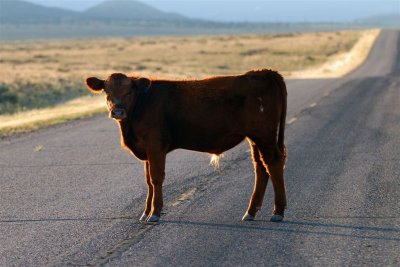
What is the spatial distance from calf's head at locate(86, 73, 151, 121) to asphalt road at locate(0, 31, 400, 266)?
3.70ft

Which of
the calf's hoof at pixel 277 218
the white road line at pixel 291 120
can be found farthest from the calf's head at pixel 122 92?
the white road line at pixel 291 120

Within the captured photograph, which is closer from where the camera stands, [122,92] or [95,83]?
[122,92]

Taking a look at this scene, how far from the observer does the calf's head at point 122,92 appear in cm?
775

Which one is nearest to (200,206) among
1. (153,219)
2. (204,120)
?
(153,219)

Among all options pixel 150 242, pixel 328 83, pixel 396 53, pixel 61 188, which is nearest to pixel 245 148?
pixel 61 188

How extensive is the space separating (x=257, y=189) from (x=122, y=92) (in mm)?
1719

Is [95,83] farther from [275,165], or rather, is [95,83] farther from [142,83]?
[275,165]

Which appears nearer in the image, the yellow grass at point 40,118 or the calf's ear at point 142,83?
the calf's ear at point 142,83

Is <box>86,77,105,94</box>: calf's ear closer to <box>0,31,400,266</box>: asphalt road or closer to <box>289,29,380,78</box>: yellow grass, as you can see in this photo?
<box>0,31,400,266</box>: asphalt road

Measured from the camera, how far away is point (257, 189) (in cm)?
813

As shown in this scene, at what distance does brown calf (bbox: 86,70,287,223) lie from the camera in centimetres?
795

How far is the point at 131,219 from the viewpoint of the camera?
8.02 meters

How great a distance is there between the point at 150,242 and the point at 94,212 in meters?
1.58

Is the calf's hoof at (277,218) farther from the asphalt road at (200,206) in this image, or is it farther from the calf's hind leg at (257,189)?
the calf's hind leg at (257,189)
